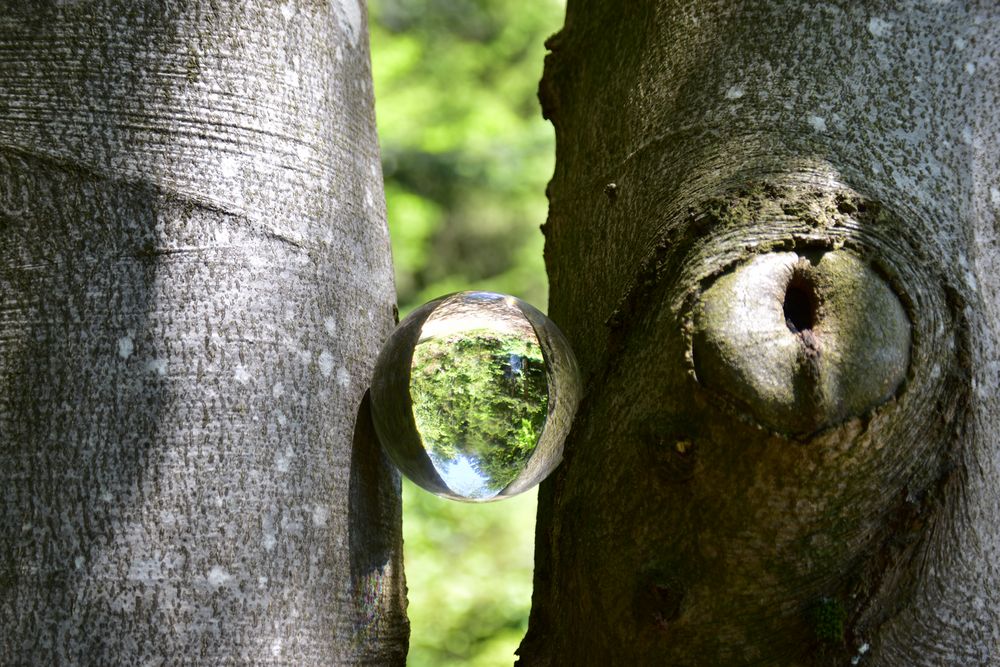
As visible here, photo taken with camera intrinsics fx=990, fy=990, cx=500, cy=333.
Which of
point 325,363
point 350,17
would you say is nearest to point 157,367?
point 325,363

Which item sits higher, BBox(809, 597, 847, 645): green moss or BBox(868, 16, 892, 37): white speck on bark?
BBox(868, 16, 892, 37): white speck on bark

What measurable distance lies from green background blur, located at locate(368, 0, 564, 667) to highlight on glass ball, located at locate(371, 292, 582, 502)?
3.32 m

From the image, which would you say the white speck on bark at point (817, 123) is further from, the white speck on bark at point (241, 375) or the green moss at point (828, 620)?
the white speck on bark at point (241, 375)

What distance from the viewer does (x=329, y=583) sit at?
1400 millimetres

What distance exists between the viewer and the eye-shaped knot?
1165 mm

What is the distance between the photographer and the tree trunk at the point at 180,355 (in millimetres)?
1284

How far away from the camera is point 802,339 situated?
118 cm

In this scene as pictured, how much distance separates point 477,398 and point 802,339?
0.46m

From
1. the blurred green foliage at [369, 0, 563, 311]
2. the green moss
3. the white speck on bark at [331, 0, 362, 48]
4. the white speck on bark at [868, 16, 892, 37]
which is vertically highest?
the blurred green foliage at [369, 0, 563, 311]

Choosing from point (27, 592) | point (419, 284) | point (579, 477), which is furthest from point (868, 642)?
point (419, 284)

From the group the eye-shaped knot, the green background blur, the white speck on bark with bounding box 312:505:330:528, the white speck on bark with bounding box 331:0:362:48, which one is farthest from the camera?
the green background blur

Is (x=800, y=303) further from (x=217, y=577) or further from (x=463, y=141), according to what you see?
(x=463, y=141)

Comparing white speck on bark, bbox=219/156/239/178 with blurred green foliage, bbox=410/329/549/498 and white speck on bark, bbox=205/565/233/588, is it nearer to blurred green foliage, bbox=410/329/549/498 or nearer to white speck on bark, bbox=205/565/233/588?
blurred green foliage, bbox=410/329/549/498

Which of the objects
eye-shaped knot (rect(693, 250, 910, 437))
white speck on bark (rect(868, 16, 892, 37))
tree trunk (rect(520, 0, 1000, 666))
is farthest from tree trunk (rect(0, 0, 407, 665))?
white speck on bark (rect(868, 16, 892, 37))
